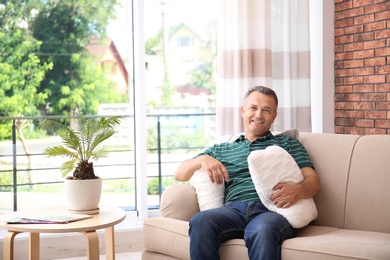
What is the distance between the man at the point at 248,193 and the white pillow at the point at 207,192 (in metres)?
0.03

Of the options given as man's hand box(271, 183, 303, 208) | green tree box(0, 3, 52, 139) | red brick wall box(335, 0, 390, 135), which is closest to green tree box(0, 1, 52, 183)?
green tree box(0, 3, 52, 139)

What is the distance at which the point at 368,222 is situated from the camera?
3.34 metres

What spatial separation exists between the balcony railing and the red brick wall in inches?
47.8

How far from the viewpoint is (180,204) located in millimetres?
3586

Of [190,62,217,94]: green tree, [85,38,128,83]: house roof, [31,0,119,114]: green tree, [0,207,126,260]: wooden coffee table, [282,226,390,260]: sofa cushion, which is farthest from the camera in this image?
[190,62,217,94]: green tree

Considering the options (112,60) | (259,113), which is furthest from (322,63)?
(259,113)

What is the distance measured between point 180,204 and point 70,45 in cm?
221

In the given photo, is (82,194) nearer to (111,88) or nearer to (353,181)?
(353,181)

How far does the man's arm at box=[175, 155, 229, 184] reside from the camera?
11.6 feet

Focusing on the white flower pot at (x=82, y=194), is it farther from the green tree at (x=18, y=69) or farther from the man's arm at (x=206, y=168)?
the green tree at (x=18, y=69)

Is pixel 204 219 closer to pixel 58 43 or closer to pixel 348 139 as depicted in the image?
pixel 348 139

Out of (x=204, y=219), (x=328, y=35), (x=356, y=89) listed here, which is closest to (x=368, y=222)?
(x=204, y=219)

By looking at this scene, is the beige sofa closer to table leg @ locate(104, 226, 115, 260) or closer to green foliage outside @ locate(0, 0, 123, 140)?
table leg @ locate(104, 226, 115, 260)

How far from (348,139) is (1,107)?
2.70m
